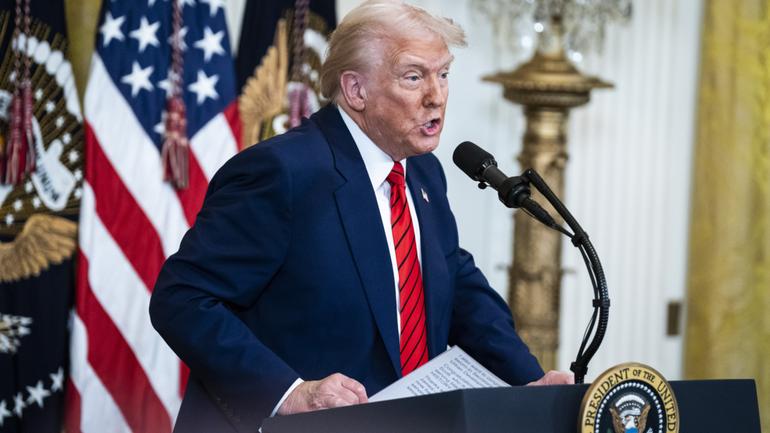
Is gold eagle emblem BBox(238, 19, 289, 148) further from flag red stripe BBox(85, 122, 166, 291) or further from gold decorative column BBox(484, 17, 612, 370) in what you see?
gold decorative column BBox(484, 17, 612, 370)

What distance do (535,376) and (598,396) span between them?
23.9 inches

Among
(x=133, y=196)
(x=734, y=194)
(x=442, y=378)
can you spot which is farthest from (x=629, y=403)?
(x=734, y=194)

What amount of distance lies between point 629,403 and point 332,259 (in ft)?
2.09

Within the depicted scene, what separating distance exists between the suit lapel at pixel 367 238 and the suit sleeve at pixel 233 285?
129 mm

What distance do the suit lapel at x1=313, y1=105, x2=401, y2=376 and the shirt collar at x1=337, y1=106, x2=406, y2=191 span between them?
0.03 m

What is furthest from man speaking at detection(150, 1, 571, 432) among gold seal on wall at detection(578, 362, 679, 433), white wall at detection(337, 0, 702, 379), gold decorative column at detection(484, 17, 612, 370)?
white wall at detection(337, 0, 702, 379)

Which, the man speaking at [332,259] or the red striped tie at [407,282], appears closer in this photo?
the man speaking at [332,259]

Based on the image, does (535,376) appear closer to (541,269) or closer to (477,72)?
(541,269)

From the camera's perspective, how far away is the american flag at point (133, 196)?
340 centimetres

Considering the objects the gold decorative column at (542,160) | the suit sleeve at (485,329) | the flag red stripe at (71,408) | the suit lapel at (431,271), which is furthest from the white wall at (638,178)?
the suit lapel at (431,271)

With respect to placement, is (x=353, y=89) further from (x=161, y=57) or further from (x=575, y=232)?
(x=161, y=57)

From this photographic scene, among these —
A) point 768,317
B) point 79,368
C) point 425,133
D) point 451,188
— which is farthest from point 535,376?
point 768,317

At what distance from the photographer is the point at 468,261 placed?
236 cm

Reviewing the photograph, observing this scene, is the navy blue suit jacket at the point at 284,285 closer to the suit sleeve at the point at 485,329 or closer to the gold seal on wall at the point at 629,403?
the suit sleeve at the point at 485,329
